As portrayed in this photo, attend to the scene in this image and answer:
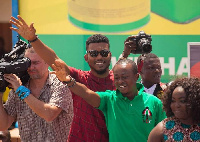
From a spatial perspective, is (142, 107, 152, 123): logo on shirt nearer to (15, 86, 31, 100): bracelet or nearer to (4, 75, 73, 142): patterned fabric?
(4, 75, 73, 142): patterned fabric

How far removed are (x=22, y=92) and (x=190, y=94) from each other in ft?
4.27

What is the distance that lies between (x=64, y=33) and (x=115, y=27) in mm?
702

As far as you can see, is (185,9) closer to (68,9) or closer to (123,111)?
(68,9)

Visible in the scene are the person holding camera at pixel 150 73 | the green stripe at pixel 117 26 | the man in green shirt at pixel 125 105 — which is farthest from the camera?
the green stripe at pixel 117 26

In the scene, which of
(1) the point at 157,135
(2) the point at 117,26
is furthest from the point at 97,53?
(2) the point at 117,26

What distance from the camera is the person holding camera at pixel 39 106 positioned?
354 cm

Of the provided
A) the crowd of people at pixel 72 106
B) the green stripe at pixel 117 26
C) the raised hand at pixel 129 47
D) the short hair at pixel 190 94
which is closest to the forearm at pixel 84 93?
the crowd of people at pixel 72 106

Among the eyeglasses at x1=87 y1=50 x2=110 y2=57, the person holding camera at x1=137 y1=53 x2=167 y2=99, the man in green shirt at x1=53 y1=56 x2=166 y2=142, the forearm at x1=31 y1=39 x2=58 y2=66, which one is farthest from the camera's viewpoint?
the person holding camera at x1=137 y1=53 x2=167 y2=99

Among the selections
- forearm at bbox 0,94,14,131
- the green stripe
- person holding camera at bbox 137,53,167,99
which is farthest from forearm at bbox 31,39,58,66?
the green stripe

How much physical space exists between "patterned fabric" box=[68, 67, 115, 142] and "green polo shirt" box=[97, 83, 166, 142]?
289 millimetres

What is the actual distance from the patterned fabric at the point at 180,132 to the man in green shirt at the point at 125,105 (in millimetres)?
505

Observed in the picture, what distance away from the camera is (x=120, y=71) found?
3.57m

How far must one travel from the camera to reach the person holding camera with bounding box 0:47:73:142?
3.54 m

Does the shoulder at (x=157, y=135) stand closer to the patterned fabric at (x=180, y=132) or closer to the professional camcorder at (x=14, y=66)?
the patterned fabric at (x=180, y=132)
